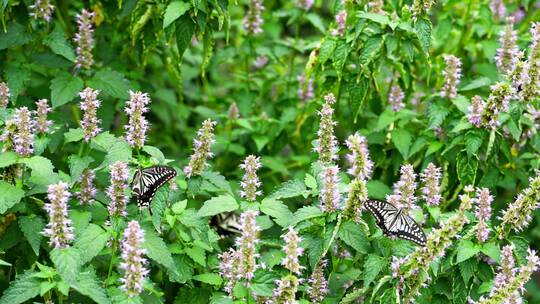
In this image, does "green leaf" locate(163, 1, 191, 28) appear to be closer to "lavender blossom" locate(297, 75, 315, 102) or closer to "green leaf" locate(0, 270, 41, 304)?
"lavender blossom" locate(297, 75, 315, 102)

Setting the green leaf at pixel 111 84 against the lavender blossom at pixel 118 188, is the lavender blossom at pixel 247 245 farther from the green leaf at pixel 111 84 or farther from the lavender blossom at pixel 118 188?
the green leaf at pixel 111 84

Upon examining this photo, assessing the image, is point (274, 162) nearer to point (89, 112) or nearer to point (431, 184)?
point (431, 184)

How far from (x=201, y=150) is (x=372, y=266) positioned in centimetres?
113

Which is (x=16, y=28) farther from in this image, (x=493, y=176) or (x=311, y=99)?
(x=493, y=176)

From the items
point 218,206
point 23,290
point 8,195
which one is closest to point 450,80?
point 218,206

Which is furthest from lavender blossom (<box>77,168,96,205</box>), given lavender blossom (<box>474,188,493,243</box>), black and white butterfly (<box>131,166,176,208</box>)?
lavender blossom (<box>474,188,493,243</box>)

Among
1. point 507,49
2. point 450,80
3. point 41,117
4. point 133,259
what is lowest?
point 133,259

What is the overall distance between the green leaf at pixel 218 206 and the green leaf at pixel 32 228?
2.88 feet

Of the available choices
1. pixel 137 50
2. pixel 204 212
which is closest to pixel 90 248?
pixel 204 212

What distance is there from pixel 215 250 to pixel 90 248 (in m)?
1.24

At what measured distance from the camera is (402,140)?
5348mm

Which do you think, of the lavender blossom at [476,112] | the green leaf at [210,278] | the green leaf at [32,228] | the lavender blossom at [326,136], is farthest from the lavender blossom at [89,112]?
the lavender blossom at [476,112]

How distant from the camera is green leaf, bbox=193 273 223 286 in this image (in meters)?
4.10

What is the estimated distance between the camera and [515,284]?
380 centimetres
